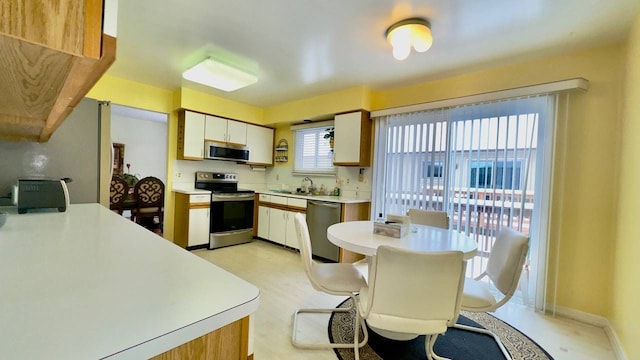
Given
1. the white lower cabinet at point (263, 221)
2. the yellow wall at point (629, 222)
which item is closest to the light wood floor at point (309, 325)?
the yellow wall at point (629, 222)

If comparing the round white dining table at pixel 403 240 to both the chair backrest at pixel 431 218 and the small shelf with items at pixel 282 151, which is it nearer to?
the chair backrest at pixel 431 218

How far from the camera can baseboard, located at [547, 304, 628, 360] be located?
1.81 metres

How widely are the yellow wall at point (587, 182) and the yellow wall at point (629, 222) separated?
0.12 m

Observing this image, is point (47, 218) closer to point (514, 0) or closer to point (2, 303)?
point (2, 303)

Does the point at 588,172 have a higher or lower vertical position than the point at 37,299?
higher

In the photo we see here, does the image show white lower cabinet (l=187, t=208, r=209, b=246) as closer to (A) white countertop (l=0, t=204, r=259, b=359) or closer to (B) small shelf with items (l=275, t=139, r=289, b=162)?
(B) small shelf with items (l=275, t=139, r=289, b=162)

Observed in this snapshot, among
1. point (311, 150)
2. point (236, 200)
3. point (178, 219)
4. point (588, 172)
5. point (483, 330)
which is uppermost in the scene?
point (311, 150)

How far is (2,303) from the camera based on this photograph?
1.78 feet

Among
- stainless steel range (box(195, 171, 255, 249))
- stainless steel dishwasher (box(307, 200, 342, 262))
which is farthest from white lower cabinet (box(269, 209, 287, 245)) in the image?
stainless steel dishwasher (box(307, 200, 342, 262))

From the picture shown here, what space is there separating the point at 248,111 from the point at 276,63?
1.91 meters

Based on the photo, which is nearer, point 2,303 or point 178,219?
point 2,303

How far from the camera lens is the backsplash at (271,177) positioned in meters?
3.82

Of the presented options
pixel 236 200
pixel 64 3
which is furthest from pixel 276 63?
pixel 64 3

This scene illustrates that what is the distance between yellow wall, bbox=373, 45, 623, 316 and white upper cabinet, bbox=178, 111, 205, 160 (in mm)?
4001
